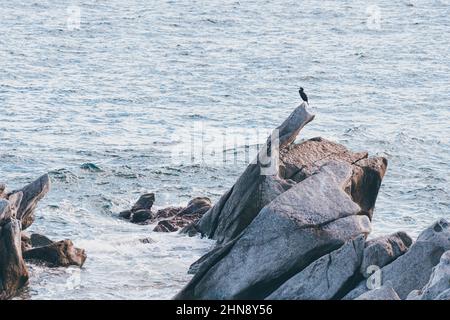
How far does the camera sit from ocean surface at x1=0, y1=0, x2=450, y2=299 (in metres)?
39.7

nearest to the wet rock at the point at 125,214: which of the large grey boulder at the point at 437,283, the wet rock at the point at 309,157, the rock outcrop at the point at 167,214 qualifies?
the rock outcrop at the point at 167,214

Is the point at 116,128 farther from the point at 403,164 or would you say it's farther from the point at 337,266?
the point at 337,266

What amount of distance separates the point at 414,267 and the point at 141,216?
592 inches

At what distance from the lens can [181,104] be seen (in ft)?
226

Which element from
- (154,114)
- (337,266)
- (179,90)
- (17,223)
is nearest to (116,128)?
(154,114)

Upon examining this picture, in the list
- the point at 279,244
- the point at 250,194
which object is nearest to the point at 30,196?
the point at 250,194

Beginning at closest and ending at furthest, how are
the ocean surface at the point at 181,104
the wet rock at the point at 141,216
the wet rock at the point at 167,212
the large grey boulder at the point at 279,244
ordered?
the large grey boulder at the point at 279,244, the ocean surface at the point at 181,104, the wet rock at the point at 141,216, the wet rock at the point at 167,212

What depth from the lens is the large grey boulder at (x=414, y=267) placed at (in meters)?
27.4

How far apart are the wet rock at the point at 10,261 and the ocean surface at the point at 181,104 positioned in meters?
0.54

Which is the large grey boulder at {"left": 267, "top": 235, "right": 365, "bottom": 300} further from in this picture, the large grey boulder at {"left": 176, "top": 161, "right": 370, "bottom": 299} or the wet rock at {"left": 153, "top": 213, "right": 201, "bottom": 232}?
the wet rock at {"left": 153, "top": 213, "right": 201, "bottom": 232}

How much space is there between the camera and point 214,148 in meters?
56.3

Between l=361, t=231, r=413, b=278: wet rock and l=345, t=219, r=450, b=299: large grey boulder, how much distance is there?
39cm

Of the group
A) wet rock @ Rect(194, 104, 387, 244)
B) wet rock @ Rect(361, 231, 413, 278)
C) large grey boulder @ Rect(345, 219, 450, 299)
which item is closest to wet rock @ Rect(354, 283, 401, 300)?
large grey boulder @ Rect(345, 219, 450, 299)

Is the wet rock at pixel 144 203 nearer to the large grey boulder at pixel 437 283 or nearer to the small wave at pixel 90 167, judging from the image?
the small wave at pixel 90 167
